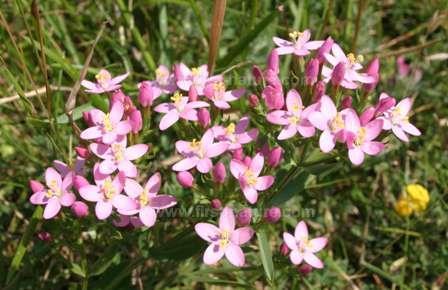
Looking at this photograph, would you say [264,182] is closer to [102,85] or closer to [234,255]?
[234,255]

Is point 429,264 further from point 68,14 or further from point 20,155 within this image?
point 68,14

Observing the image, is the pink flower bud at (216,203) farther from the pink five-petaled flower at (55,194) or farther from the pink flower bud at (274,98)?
the pink five-petaled flower at (55,194)

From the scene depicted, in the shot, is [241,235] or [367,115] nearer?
[241,235]

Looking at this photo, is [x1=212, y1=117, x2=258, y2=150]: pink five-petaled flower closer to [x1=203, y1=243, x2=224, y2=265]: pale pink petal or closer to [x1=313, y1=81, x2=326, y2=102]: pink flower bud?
[x1=313, y1=81, x2=326, y2=102]: pink flower bud

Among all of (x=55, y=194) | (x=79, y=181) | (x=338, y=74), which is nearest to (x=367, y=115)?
(x=338, y=74)

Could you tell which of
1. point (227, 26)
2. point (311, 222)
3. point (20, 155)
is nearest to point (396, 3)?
point (227, 26)
